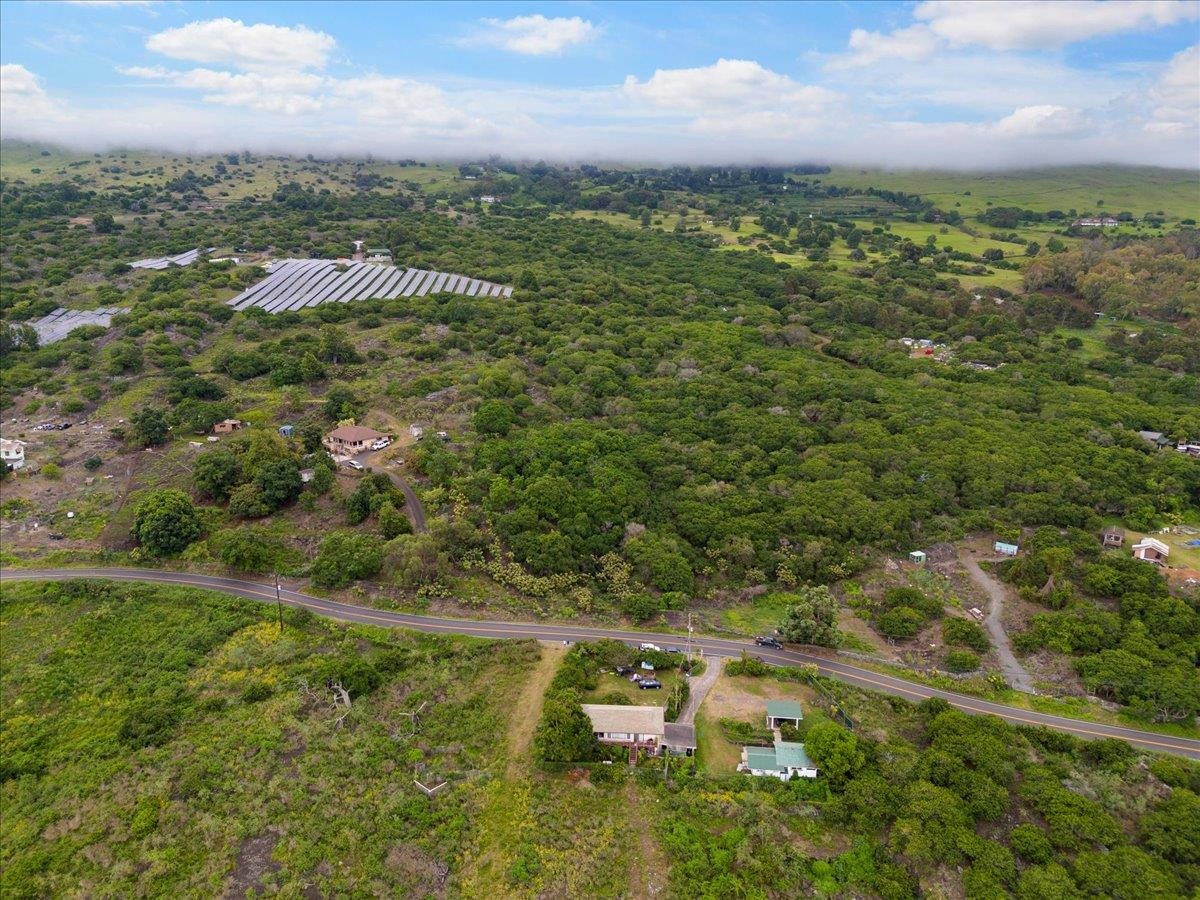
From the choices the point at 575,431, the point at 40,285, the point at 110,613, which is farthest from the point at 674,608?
the point at 40,285

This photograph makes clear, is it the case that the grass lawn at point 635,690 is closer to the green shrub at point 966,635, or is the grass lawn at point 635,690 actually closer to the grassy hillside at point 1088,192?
the green shrub at point 966,635

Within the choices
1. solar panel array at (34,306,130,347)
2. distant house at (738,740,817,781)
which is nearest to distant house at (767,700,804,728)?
distant house at (738,740,817,781)

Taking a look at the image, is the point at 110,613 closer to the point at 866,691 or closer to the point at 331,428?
the point at 331,428

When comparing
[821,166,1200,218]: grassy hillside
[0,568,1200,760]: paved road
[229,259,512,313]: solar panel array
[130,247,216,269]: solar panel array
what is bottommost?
[0,568,1200,760]: paved road

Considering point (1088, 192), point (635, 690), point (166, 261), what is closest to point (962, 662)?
point (635, 690)

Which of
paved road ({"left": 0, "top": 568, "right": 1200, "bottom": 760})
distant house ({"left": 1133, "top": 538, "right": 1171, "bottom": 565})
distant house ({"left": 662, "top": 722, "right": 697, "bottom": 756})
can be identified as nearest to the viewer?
distant house ({"left": 662, "top": 722, "right": 697, "bottom": 756})

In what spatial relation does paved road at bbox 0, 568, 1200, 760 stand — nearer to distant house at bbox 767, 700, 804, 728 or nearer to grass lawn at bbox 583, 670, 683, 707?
grass lawn at bbox 583, 670, 683, 707
